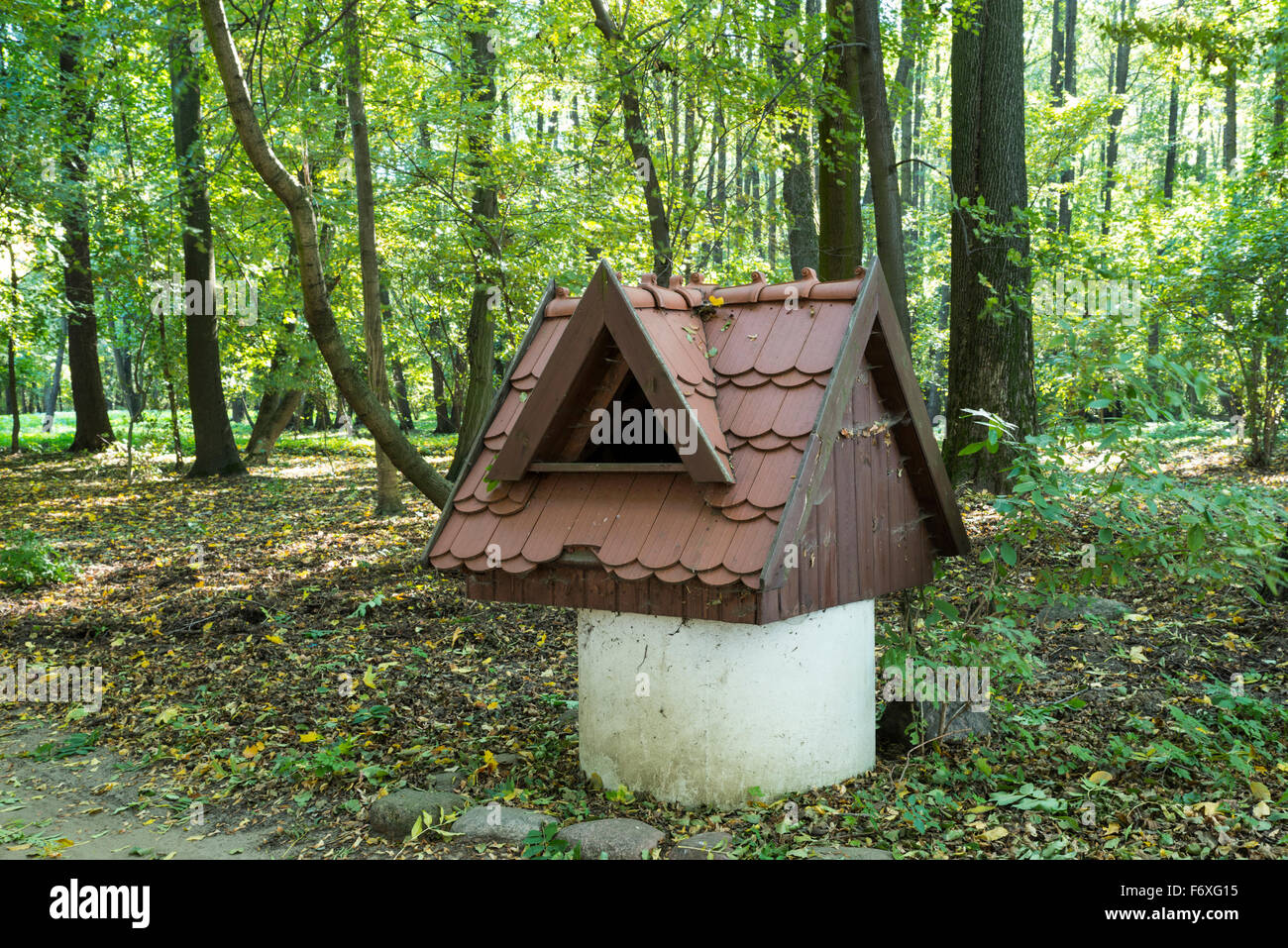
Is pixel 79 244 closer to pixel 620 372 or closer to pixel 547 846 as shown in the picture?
pixel 620 372

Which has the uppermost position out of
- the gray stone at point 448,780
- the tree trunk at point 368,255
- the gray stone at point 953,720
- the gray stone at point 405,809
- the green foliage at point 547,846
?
the tree trunk at point 368,255

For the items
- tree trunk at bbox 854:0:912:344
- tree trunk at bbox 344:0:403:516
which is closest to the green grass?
tree trunk at bbox 344:0:403:516

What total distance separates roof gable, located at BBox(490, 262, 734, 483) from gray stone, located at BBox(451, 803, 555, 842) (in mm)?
1586

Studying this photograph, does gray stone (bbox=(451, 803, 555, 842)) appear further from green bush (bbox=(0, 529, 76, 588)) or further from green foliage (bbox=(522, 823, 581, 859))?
green bush (bbox=(0, 529, 76, 588))

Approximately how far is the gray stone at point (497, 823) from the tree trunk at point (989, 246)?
6.09 m

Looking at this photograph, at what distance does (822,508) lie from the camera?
417 cm

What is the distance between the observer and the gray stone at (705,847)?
148 inches

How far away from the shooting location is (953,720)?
5152 mm

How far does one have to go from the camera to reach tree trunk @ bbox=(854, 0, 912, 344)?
27.5 feet

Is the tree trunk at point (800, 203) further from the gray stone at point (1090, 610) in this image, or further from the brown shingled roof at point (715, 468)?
the brown shingled roof at point (715, 468)

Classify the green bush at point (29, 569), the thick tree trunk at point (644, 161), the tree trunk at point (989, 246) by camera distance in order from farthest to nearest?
the thick tree trunk at point (644, 161) < the green bush at point (29, 569) < the tree trunk at point (989, 246)

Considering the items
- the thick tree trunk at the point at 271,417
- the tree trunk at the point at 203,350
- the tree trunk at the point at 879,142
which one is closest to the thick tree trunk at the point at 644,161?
the tree trunk at the point at 879,142

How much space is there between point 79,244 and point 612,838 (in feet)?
61.8

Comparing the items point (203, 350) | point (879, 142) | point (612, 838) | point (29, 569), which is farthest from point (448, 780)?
point (203, 350)
